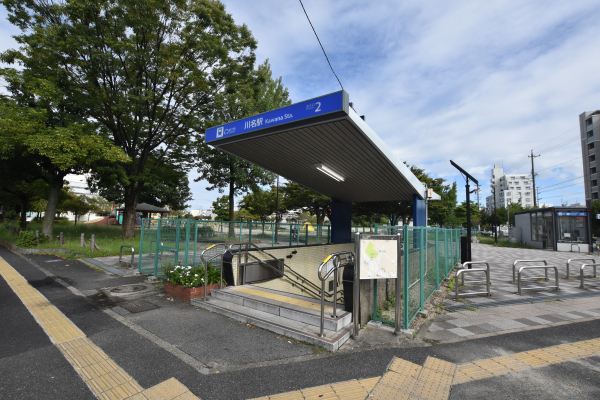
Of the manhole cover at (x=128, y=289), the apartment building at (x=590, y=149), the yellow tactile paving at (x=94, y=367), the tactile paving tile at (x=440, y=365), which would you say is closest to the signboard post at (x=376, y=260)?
the tactile paving tile at (x=440, y=365)

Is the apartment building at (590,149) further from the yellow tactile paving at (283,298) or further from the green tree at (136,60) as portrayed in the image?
the yellow tactile paving at (283,298)

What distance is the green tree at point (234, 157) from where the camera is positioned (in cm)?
1761

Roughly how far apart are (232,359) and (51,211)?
1790 centimetres

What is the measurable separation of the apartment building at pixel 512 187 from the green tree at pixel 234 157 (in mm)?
115476

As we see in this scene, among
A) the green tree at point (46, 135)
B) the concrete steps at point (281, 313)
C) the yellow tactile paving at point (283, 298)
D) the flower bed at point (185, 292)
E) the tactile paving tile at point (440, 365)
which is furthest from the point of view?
the green tree at point (46, 135)

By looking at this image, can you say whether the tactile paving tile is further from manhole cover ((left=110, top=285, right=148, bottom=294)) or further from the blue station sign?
manhole cover ((left=110, top=285, right=148, bottom=294))

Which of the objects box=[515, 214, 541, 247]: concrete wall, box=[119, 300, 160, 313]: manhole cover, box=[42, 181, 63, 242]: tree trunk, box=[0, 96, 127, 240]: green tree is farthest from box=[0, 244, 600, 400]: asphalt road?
box=[515, 214, 541, 247]: concrete wall

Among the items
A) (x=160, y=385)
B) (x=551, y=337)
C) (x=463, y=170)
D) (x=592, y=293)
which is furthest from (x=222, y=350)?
(x=463, y=170)

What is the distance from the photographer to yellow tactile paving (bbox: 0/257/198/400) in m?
2.77

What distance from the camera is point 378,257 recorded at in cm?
416

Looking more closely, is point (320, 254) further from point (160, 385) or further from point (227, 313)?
point (160, 385)

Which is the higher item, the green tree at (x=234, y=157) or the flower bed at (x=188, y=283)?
the green tree at (x=234, y=157)

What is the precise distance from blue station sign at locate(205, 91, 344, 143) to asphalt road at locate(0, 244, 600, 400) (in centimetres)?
422

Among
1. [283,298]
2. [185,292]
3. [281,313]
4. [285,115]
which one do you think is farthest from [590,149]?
[185,292]
